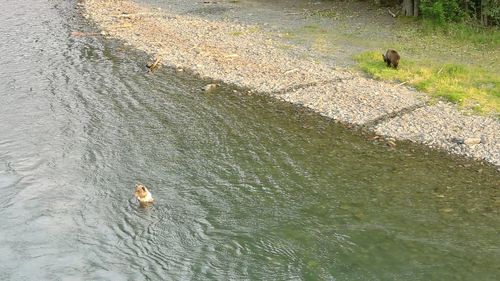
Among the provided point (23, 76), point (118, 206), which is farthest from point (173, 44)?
point (118, 206)

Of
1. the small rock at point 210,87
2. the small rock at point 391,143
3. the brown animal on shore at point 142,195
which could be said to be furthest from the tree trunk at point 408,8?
the brown animal on shore at point 142,195

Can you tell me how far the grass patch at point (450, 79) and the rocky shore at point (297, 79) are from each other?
1.85 ft

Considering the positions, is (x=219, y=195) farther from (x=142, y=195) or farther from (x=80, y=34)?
(x=80, y=34)

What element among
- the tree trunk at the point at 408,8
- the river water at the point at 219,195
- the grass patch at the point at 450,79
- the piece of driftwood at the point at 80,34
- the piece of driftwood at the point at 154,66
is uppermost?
the tree trunk at the point at 408,8

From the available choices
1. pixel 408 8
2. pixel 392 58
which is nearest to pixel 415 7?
pixel 408 8

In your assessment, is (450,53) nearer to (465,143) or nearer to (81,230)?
(465,143)

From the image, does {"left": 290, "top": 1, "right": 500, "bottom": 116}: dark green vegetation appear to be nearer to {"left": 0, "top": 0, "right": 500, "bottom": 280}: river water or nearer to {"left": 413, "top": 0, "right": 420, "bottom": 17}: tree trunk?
{"left": 413, "top": 0, "right": 420, "bottom": 17}: tree trunk

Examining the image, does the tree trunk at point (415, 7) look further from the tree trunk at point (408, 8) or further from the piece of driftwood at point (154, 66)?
the piece of driftwood at point (154, 66)

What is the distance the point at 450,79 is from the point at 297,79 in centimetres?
585

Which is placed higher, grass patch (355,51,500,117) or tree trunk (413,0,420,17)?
tree trunk (413,0,420,17)

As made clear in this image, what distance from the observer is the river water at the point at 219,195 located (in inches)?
509

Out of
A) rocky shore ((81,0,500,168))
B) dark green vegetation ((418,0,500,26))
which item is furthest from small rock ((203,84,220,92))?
dark green vegetation ((418,0,500,26))

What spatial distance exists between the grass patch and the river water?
13.1ft

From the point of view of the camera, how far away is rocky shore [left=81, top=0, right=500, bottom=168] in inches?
742
